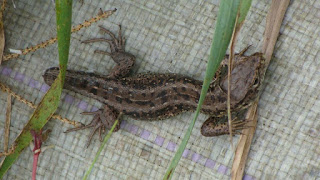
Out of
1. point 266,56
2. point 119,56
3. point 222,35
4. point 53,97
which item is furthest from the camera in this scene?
point 119,56

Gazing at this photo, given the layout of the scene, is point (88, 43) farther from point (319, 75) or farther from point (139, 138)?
point (319, 75)

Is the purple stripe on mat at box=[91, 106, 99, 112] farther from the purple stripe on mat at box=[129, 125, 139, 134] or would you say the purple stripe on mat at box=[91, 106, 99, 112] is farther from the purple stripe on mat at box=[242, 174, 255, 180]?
the purple stripe on mat at box=[242, 174, 255, 180]

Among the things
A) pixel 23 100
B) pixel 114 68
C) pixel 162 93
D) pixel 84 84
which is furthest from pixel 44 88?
pixel 162 93

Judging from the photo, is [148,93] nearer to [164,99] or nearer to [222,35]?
[164,99]

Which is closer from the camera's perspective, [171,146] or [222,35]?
[222,35]

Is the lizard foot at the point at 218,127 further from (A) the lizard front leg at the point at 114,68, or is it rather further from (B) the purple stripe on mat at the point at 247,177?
(A) the lizard front leg at the point at 114,68

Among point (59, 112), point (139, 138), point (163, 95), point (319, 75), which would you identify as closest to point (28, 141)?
point (59, 112)

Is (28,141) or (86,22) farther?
(86,22)
